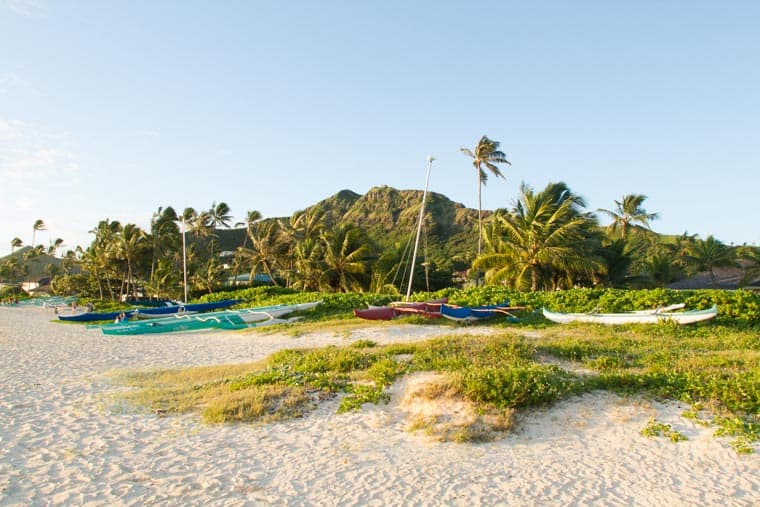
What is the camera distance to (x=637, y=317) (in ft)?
47.4

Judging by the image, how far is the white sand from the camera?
473 centimetres

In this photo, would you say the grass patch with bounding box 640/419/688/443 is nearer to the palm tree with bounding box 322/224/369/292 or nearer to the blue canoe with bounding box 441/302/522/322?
the blue canoe with bounding box 441/302/522/322

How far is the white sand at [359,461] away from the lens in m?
4.73

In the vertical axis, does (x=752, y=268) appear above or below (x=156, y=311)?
above

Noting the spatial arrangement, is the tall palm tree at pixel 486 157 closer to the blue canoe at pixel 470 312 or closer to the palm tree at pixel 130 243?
the blue canoe at pixel 470 312

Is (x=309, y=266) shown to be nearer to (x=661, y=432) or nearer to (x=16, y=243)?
(x=661, y=432)

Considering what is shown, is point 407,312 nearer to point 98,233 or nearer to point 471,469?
point 471,469

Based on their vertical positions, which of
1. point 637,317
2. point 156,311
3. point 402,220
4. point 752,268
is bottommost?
point 637,317

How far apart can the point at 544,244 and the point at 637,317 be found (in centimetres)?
692

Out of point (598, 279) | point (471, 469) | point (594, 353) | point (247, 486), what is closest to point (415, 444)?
point (471, 469)

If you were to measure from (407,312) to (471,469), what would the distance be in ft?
41.9

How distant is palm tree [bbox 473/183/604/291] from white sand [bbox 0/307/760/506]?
47.3 feet

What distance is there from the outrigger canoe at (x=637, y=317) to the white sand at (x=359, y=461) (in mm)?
8280

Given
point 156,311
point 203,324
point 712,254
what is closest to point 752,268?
point 712,254
